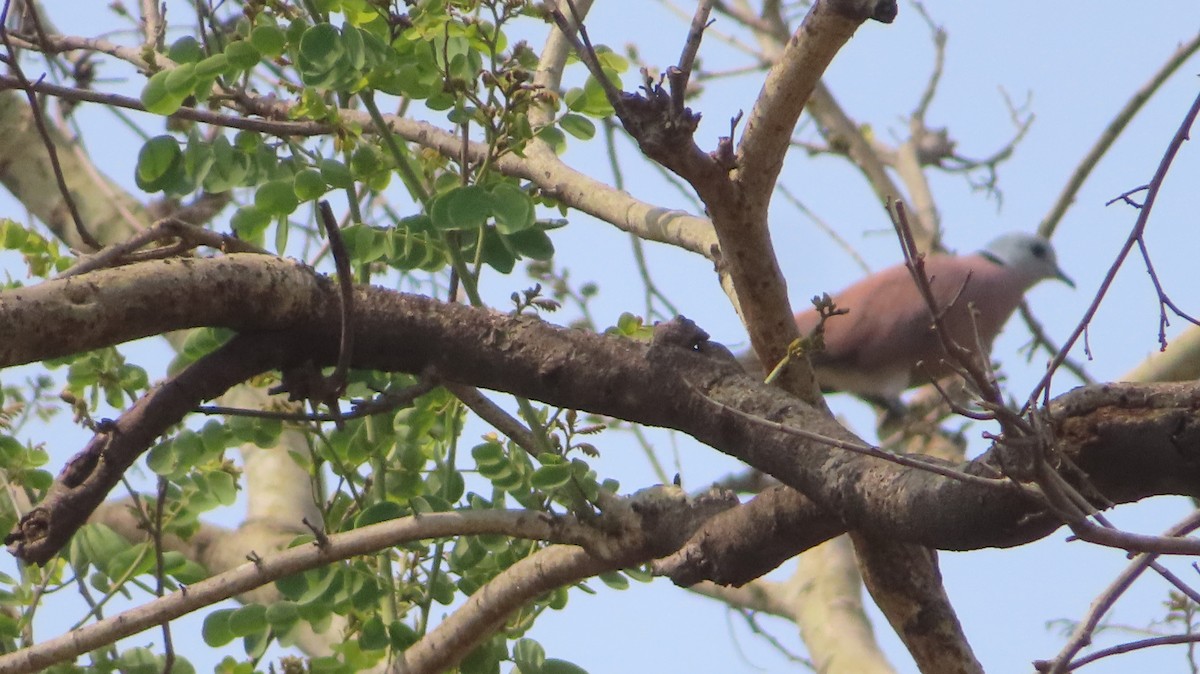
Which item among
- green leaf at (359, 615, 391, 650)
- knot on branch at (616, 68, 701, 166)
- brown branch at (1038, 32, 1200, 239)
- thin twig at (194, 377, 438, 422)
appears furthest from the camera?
brown branch at (1038, 32, 1200, 239)

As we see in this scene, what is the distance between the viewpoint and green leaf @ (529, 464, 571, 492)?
1447 millimetres

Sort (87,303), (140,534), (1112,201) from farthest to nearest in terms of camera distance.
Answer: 1. (140,534)
2. (1112,201)
3. (87,303)

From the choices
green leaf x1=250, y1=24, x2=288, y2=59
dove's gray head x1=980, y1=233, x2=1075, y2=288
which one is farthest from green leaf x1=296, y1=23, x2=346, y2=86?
dove's gray head x1=980, y1=233, x2=1075, y2=288

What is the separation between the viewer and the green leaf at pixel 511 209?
1472 millimetres

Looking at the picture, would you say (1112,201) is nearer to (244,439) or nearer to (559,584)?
(559,584)

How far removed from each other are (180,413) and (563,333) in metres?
0.42

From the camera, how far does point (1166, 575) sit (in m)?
1.10

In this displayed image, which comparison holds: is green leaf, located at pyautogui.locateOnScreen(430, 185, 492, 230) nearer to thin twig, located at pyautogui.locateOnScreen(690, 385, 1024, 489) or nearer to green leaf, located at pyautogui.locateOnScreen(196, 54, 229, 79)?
green leaf, located at pyautogui.locateOnScreen(196, 54, 229, 79)

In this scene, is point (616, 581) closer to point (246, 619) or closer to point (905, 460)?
point (246, 619)

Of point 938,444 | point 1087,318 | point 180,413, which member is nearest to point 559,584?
point 180,413

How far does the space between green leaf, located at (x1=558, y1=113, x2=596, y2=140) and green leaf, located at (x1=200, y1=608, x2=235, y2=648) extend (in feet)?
2.56

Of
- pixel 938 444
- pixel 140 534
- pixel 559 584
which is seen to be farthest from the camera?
pixel 938 444

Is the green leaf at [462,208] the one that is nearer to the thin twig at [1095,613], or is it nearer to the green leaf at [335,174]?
the green leaf at [335,174]

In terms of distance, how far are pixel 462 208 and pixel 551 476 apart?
333 mm
